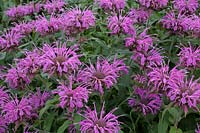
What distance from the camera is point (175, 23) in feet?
7.86

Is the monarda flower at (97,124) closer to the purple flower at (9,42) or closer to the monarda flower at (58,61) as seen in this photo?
the monarda flower at (58,61)

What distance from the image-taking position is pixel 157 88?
1.88m

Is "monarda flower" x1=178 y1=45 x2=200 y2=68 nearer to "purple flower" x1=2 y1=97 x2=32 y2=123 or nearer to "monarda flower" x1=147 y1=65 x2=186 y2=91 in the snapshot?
"monarda flower" x1=147 y1=65 x2=186 y2=91

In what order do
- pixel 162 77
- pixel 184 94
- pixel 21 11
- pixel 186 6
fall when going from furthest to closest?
pixel 21 11, pixel 186 6, pixel 162 77, pixel 184 94

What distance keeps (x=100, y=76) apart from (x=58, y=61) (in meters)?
0.21

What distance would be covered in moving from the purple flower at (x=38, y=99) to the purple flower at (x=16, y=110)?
44 millimetres

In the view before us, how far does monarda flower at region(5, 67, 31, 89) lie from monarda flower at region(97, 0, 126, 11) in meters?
0.78

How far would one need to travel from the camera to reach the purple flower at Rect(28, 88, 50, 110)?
6.93 ft

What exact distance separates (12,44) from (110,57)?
61cm

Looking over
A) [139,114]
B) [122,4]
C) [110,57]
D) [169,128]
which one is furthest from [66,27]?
[169,128]

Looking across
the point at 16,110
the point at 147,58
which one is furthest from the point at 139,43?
the point at 16,110

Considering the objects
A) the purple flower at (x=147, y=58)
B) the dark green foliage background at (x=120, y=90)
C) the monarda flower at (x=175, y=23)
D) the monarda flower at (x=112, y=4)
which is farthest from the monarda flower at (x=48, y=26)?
the monarda flower at (x=175, y=23)

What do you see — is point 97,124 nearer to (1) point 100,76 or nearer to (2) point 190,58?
(1) point 100,76

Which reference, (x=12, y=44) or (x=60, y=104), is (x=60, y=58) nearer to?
(x=60, y=104)
